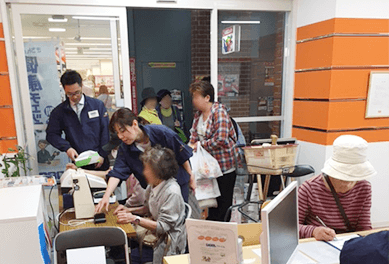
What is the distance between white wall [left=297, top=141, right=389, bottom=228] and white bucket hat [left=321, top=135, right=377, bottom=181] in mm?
1718

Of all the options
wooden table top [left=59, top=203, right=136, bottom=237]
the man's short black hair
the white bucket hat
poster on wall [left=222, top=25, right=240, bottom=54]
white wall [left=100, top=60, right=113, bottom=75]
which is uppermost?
poster on wall [left=222, top=25, right=240, bottom=54]

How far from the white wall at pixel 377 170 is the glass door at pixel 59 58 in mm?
2190

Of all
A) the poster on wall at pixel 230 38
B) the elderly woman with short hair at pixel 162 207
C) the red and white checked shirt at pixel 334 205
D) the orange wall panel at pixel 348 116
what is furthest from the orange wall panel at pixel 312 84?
the elderly woman with short hair at pixel 162 207

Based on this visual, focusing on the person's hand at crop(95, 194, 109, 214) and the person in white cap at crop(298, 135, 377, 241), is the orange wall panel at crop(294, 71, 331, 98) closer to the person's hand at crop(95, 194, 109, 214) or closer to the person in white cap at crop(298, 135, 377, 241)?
the person in white cap at crop(298, 135, 377, 241)

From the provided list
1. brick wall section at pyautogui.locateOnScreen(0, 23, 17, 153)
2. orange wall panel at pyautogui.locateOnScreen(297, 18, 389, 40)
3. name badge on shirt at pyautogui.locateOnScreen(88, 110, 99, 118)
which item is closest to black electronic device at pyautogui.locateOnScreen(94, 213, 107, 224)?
name badge on shirt at pyautogui.locateOnScreen(88, 110, 99, 118)

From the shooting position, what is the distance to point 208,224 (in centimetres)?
123

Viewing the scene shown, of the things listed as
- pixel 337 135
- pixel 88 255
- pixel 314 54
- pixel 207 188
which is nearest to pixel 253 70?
pixel 314 54

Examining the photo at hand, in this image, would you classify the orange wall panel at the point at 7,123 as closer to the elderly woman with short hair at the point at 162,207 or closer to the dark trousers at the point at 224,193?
the elderly woman with short hair at the point at 162,207

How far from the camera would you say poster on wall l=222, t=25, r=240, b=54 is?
12.1 feet

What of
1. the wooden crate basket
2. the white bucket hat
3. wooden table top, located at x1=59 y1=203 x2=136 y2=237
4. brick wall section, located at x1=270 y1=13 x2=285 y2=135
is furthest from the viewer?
brick wall section, located at x1=270 y1=13 x2=285 y2=135

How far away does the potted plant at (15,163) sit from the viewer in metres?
2.61

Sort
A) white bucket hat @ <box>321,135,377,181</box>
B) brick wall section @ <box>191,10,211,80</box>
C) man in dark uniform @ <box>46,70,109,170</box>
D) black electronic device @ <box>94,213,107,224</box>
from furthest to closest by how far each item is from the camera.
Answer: brick wall section @ <box>191,10,211,80</box>
man in dark uniform @ <box>46,70,109,170</box>
black electronic device @ <box>94,213,107,224</box>
white bucket hat @ <box>321,135,377,181</box>

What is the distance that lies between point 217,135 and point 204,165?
12.6 inches

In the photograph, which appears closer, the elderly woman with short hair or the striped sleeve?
the striped sleeve
